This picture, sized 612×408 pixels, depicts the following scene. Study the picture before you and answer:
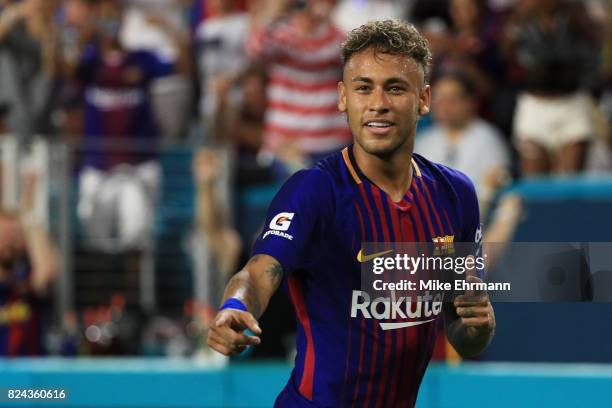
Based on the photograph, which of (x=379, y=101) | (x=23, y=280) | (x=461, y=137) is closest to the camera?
(x=379, y=101)

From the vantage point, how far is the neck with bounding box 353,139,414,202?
409 centimetres

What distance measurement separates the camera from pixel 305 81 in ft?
Result: 32.5

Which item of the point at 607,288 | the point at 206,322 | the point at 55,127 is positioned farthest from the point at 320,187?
the point at 55,127

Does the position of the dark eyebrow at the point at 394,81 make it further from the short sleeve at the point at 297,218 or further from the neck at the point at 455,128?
the neck at the point at 455,128

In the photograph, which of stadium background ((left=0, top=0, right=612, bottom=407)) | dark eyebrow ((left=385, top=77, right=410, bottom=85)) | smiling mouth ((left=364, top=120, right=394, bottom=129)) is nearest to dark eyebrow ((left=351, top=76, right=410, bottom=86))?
dark eyebrow ((left=385, top=77, right=410, bottom=85))

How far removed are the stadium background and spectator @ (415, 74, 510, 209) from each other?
21 cm

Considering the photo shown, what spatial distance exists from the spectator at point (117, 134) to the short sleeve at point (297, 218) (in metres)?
6.17

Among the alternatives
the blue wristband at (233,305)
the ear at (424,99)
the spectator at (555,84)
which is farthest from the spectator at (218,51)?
the blue wristband at (233,305)

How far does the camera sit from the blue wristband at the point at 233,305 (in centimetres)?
352

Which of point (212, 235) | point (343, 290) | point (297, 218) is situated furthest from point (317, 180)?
point (212, 235)

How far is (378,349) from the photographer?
4012 millimetres

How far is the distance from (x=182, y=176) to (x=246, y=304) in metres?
6.80

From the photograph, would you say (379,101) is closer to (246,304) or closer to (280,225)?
(280,225)

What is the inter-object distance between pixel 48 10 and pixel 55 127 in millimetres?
1028
